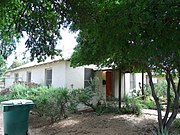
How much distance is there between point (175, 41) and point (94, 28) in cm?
190

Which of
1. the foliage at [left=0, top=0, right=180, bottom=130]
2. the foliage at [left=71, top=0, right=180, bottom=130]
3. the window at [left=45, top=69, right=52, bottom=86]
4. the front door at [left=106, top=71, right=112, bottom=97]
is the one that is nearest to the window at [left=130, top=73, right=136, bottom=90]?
the front door at [left=106, top=71, right=112, bottom=97]

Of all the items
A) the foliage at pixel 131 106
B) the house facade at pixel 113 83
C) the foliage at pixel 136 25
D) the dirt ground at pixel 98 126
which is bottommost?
the dirt ground at pixel 98 126

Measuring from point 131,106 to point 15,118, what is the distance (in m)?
5.93

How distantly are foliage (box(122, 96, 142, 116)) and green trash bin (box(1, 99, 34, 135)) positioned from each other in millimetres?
5372

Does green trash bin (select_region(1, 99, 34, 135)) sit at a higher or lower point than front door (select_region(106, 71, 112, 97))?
lower

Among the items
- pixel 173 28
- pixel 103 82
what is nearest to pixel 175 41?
pixel 173 28

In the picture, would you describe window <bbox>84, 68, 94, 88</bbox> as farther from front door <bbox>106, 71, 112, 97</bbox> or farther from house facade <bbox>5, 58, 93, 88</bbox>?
front door <bbox>106, 71, 112, 97</bbox>

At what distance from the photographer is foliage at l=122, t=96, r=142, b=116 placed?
11.1m

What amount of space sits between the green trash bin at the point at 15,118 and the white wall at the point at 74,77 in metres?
6.41

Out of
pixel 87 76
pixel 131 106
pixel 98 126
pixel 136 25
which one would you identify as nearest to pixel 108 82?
pixel 87 76

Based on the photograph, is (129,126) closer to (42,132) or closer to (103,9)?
(42,132)

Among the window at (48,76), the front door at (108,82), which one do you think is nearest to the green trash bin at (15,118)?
the window at (48,76)

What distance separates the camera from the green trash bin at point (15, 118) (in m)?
7.71

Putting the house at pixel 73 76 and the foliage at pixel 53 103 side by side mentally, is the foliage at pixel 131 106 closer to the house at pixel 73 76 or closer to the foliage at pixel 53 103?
the house at pixel 73 76
